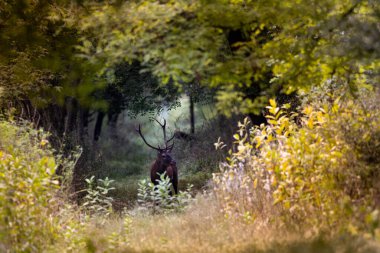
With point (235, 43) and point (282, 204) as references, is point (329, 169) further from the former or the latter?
point (235, 43)

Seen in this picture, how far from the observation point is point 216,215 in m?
11.2

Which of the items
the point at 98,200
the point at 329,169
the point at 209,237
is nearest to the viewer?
the point at 329,169

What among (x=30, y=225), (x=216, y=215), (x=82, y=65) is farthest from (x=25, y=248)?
(x=216, y=215)

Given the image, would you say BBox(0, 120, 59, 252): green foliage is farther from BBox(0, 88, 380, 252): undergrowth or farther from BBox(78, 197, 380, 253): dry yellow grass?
BBox(78, 197, 380, 253): dry yellow grass

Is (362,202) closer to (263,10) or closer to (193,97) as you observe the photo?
(263,10)

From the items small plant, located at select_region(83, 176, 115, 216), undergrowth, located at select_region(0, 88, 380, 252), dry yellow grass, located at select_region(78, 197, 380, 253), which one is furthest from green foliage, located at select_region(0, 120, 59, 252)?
small plant, located at select_region(83, 176, 115, 216)

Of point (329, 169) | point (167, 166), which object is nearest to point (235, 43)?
point (329, 169)

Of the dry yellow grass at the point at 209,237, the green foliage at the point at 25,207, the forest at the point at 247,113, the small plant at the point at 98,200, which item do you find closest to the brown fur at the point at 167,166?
the small plant at the point at 98,200

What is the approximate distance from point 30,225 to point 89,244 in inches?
38.1

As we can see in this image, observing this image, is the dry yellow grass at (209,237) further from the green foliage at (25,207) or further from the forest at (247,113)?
the green foliage at (25,207)

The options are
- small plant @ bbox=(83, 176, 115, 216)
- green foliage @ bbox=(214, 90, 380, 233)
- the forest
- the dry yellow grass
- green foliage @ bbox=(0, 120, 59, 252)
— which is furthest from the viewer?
small plant @ bbox=(83, 176, 115, 216)

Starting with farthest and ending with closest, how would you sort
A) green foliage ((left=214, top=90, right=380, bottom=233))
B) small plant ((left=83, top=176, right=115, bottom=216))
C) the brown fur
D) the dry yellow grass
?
the brown fur → small plant ((left=83, top=176, right=115, bottom=216)) → green foliage ((left=214, top=90, right=380, bottom=233)) → the dry yellow grass

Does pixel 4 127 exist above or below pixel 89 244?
above

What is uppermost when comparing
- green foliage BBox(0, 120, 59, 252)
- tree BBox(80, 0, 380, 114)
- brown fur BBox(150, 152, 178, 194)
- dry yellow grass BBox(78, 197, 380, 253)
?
tree BBox(80, 0, 380, 114)
